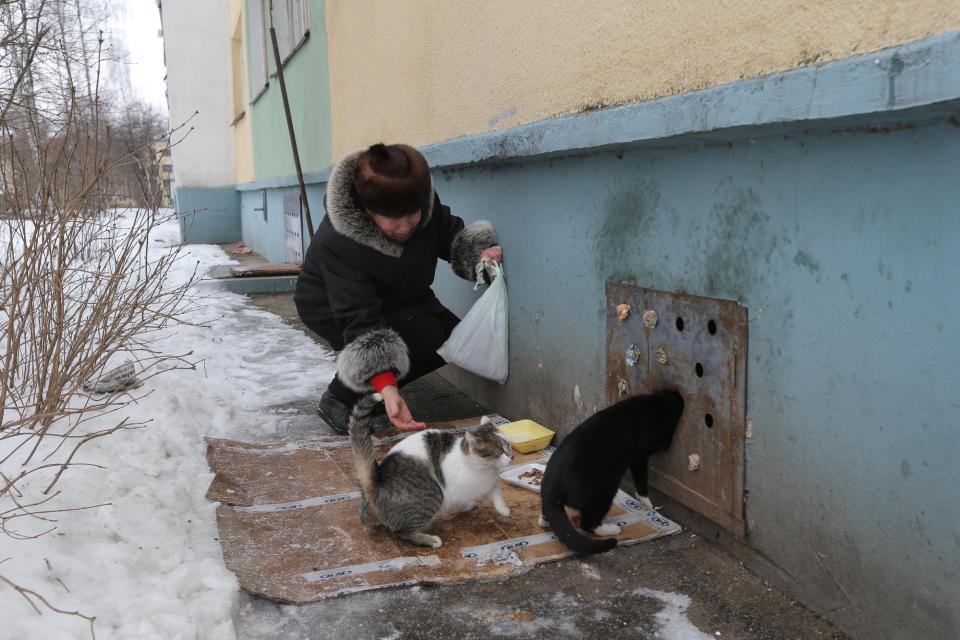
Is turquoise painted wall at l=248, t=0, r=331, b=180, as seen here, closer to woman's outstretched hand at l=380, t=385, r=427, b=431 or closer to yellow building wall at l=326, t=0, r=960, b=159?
yellow building wall at l=326, t=0, r=960, b=159

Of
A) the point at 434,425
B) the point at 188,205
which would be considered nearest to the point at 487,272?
the point at 434,425

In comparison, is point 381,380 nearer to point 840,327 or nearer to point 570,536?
point 570,536

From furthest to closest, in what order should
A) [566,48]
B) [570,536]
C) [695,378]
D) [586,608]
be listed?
[566,48], [695,378], [570,536], [586,608]

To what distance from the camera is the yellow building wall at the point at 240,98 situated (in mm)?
12875

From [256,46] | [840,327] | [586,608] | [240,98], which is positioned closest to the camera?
[840,327]

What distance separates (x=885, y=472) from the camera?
1.62 metres

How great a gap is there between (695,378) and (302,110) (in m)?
7.04

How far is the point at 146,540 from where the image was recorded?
2219 mm

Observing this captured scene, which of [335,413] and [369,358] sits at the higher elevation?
[369,358]

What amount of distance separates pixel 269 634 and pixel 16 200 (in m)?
2.01

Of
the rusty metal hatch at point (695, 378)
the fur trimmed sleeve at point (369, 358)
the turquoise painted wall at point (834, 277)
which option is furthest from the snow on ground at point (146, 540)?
the turquoise painted wall at point (834, 277)

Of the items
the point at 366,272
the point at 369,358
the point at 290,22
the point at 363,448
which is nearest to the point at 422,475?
the point at 363,448

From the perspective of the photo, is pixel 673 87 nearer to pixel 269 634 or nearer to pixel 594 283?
pixel 594 283

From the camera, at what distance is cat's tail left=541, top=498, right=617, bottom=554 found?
2188mm
